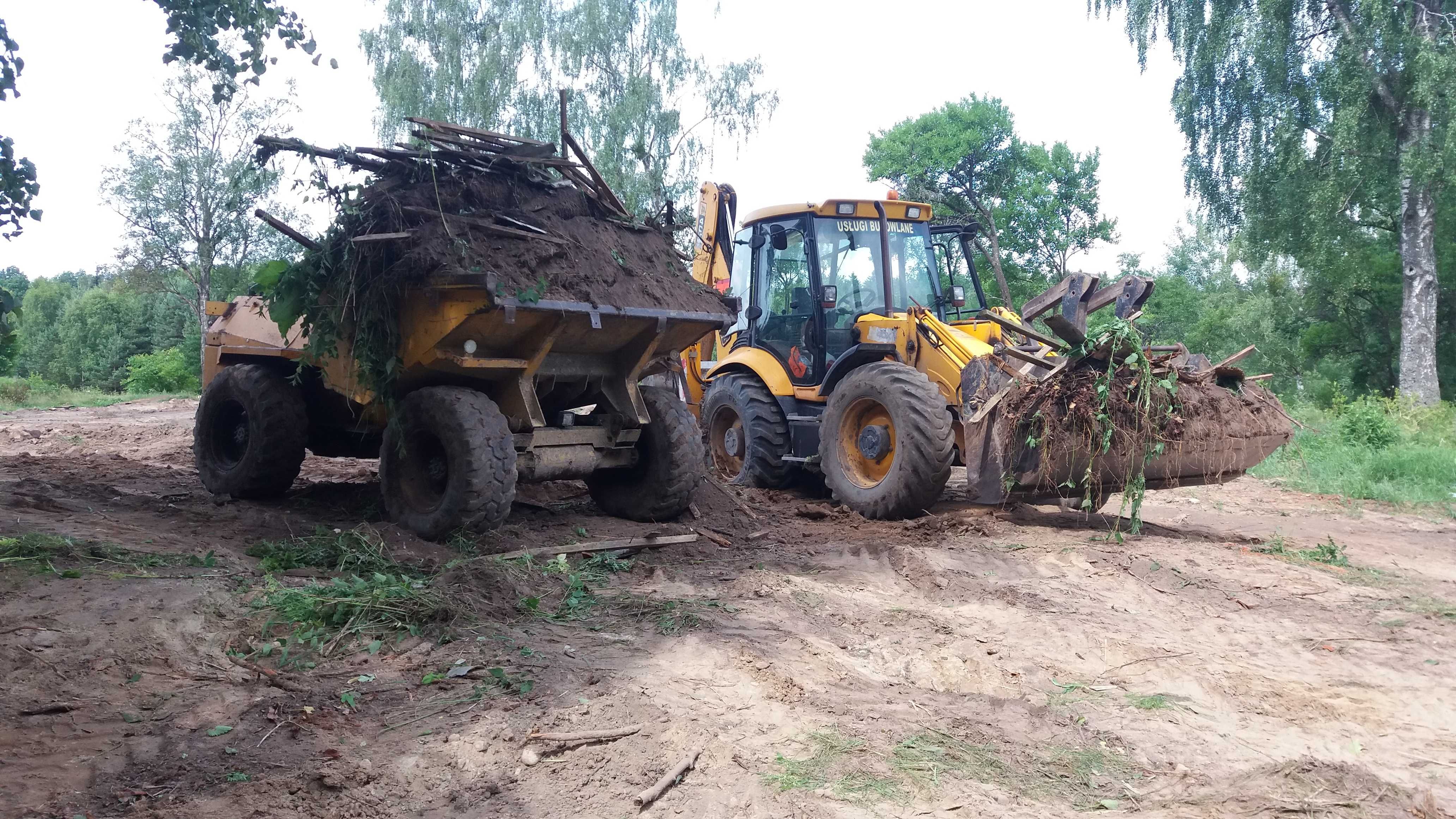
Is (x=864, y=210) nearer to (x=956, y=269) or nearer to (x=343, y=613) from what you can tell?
(x=956, y=269)

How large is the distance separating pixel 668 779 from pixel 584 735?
1.39ft

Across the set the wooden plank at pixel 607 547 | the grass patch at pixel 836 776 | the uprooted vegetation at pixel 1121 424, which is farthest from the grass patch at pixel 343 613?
the uprooted vegetation at pixel 1121 424

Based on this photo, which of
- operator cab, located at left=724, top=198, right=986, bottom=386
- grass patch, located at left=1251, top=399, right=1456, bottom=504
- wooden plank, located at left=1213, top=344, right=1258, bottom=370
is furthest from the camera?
grass patch, located at left=1251, top=399, right=1456, bottom=504

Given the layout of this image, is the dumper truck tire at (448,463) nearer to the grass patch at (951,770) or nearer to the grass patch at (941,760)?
the grass patch at (951,770)

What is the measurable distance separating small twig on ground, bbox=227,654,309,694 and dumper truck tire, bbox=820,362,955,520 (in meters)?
4.89

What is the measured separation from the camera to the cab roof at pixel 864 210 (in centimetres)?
879

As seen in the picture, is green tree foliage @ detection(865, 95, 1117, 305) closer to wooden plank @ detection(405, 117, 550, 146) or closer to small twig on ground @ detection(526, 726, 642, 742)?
wooden plank @ detection(405, 117, 550, 146)

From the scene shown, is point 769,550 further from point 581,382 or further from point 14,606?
point 14,606

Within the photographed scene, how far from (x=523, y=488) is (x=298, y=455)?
6.00 feet

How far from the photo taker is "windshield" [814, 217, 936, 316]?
8.88 metres

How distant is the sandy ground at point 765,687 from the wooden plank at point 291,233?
6.07 ft

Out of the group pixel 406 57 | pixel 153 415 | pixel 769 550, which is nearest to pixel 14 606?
pixel 769 550

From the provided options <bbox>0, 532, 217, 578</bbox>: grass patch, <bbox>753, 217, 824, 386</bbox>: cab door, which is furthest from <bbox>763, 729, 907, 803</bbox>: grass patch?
<bbox>753, 217, 824, 386</bbox>: cab door

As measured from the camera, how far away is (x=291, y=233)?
6.14 metres
